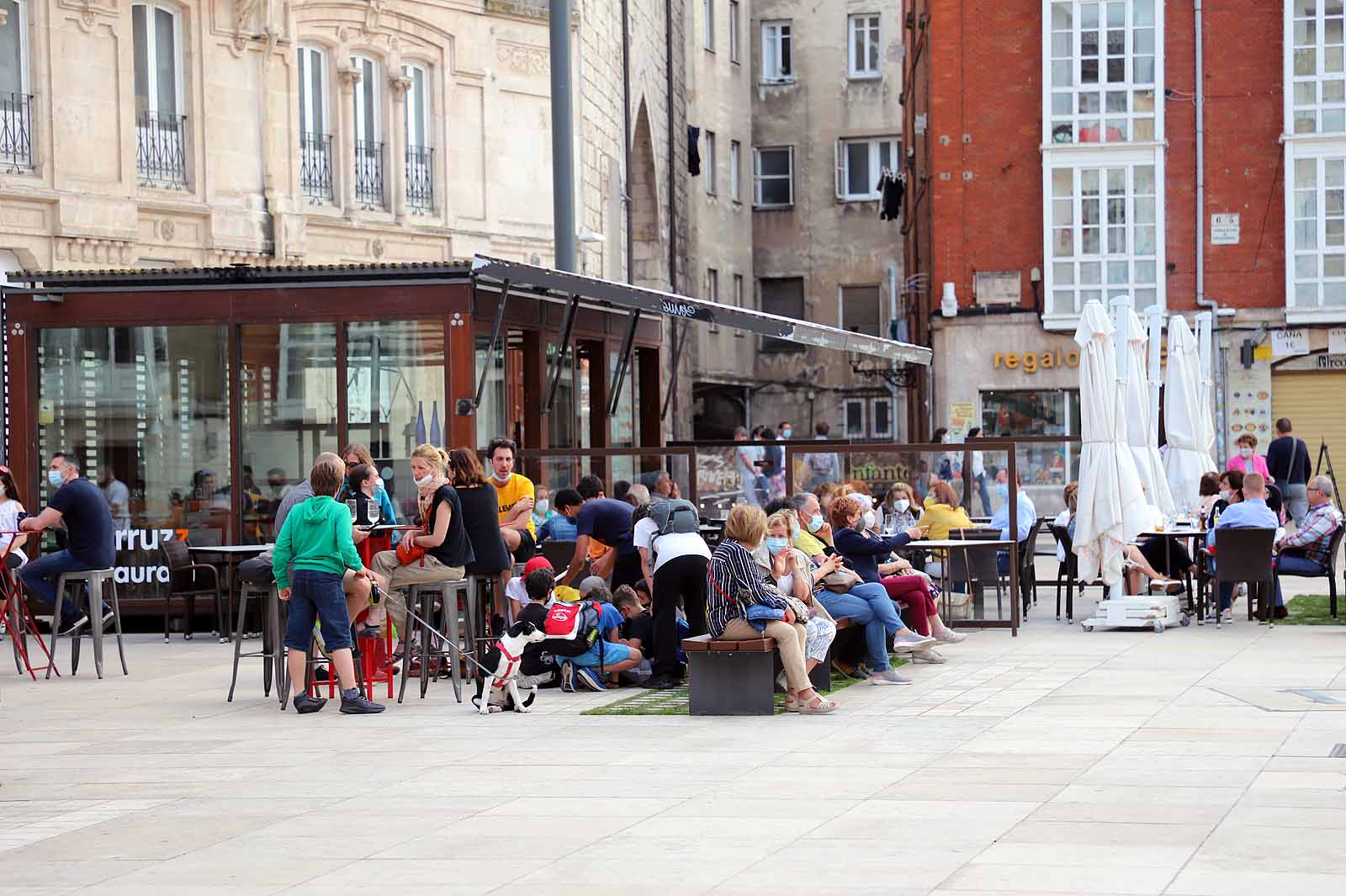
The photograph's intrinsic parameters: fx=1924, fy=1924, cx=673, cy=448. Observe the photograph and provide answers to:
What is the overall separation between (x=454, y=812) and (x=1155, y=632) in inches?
403

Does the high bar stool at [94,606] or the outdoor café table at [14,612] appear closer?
the high bar stool at [94,606]

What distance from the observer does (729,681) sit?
1186cm

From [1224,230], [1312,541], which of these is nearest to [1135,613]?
[1312,541]

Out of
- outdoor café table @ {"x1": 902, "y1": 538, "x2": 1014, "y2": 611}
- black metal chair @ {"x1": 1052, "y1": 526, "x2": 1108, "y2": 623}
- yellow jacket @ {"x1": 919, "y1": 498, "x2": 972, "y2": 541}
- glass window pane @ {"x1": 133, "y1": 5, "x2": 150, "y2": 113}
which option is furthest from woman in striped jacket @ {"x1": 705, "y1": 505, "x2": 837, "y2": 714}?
glass window pane @ {"x1": 133, "y1": 5, "x2": 150, "y2": 113}

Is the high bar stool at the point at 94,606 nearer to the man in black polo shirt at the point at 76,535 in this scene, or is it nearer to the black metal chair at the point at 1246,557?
the man in black polo shirt at the point at 76,535

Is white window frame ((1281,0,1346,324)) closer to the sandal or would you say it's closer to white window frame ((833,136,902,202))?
white window frame ((833,136,902,202))

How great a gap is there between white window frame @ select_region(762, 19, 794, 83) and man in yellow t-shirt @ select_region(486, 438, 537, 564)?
37.8 metres

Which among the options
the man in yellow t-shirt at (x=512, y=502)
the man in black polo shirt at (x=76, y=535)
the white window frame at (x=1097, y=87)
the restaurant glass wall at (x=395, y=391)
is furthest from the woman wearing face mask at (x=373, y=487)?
the white window frame at (x=1097, y=87)

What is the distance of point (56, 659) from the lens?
1647 cm

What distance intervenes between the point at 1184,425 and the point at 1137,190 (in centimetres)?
1579

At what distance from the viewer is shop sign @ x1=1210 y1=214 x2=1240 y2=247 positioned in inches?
1414

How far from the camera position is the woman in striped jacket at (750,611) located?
38.6 feet

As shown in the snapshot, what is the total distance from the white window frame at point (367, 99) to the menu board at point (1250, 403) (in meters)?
16.5

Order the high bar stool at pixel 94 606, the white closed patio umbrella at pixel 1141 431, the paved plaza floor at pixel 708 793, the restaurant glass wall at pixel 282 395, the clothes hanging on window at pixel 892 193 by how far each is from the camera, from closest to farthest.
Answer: the paved plaza floor at pixel 708 793, the high bar stool at pixel 94 606, the restaurant glass wall at pixel 282 395, the white closed patio umbrella at pixel 1141 431, the clothes hanging on window at pixel 892 193
